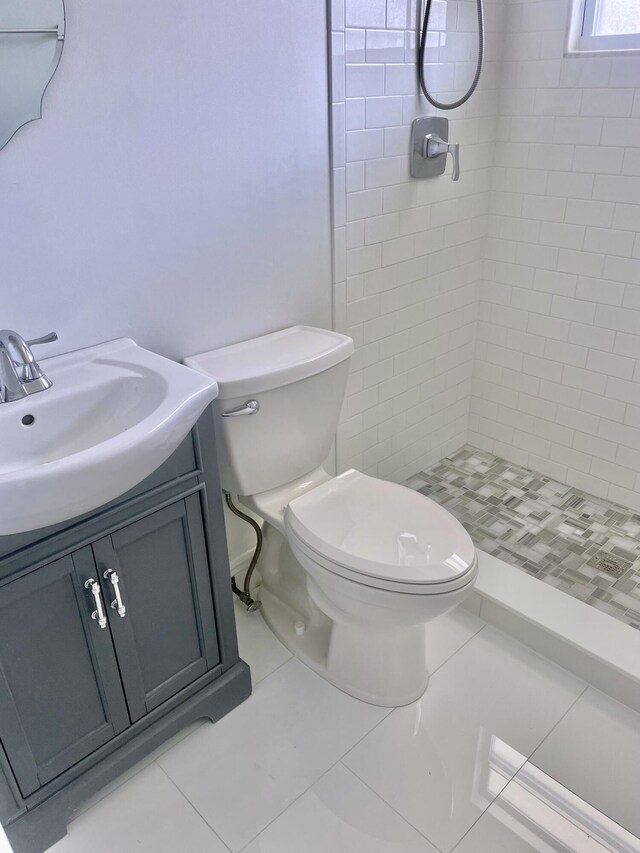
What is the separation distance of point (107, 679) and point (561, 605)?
3.98 feet

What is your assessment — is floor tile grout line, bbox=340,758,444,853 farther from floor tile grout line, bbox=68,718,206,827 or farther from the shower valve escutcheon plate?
the shower valve escutcheon plate

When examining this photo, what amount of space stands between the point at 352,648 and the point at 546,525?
0.92 metres

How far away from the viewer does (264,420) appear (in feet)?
5.32

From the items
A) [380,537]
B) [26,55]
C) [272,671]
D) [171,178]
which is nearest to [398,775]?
[272,671]

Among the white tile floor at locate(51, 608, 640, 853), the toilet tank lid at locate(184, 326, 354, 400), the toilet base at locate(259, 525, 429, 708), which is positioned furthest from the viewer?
the toilet base at locate(259, 525, 429, 708)

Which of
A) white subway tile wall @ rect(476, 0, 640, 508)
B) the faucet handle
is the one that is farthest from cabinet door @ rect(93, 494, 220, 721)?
white subway tile wall @ rect(476, 0, 640, 508)

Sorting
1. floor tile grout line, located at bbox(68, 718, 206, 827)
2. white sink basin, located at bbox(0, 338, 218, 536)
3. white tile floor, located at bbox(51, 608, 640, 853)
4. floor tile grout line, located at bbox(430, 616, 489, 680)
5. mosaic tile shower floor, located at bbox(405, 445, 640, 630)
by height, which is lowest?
floor tile grout line, located at bbox(430, 616, 489, 680)

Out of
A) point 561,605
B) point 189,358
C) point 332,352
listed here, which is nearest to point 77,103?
point 189,358

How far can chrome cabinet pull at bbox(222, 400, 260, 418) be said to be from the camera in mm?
1554

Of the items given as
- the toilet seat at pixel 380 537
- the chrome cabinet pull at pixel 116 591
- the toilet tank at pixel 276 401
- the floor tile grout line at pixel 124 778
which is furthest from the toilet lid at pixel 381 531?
the floor tile grout line at pixel 124 778

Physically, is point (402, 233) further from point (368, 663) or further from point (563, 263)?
point (368, 663)

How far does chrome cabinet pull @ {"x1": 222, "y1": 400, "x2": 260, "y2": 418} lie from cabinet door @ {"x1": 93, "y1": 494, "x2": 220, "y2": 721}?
0.22 m

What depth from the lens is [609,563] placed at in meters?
2.09

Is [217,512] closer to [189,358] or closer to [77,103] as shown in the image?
[189,358]
